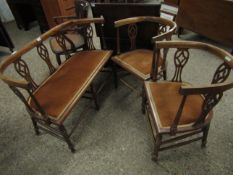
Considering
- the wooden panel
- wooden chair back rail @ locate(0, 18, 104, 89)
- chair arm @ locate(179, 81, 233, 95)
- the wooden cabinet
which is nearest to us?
chair arm @ locate(179, 81, 233, 95)

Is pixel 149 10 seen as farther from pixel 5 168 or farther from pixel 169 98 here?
pixel 5 168

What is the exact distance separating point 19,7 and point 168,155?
3.40 metres

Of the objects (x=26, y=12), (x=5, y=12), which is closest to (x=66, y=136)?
(x=26, y=12)

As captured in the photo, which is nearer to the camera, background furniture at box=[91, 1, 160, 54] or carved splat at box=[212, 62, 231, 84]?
carved splat at box=[212, 62, 231, 84]

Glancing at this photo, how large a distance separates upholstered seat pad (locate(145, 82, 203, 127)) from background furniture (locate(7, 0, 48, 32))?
2.42 meters

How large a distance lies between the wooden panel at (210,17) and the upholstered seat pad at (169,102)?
4.33ft

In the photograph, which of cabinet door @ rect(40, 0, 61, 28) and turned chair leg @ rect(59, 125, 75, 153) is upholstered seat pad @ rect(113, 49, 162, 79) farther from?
cabinet door @ rect(40, 0, 61, 28)

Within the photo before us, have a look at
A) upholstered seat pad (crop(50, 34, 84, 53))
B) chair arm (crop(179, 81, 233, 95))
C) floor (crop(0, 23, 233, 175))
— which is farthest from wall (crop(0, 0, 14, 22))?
chair arm (crop(179, 81, 233, 95))

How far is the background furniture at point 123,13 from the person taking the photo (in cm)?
162

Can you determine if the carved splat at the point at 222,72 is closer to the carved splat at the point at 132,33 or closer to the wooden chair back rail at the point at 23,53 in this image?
the carved splat at the point at 132,33

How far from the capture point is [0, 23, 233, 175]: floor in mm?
1354

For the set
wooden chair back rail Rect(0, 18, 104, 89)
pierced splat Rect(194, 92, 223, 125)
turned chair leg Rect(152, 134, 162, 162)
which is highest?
wooden chair back rail Rect(0, 18, 104, 89)

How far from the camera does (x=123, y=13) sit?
1.67 m

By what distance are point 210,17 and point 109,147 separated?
195 centimetres
